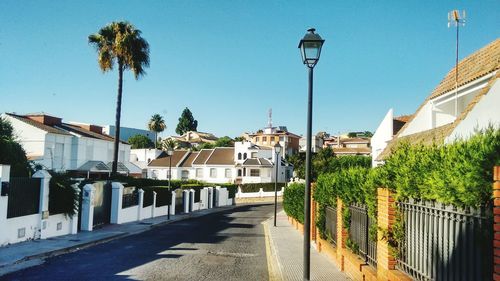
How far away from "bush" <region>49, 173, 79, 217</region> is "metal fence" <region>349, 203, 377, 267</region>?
1227cm

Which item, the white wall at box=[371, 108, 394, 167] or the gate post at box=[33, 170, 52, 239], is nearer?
the gate post at box=[33, 170, 52, 239]

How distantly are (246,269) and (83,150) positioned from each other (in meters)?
40.1

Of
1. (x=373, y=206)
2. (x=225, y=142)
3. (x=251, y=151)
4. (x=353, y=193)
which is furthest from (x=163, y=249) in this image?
(x=225, y=142)

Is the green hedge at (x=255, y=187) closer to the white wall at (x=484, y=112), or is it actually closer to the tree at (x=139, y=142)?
the tree at (x=139, y=142)

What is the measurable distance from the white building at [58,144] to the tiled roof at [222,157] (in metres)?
29.2

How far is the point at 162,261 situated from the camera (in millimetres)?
12633

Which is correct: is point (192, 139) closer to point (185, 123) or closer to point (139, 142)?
point (185, 123)

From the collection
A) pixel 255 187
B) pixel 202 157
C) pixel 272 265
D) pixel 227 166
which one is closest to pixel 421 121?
pixel 272 265

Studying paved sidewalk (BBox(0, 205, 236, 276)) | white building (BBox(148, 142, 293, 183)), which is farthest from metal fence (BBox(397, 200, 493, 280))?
white building (BBox(148, 142, 293, 183))

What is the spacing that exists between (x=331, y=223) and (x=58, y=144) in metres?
38.5

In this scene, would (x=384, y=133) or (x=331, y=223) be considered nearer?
(x=331, y=223)

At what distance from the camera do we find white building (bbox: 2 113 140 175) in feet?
140

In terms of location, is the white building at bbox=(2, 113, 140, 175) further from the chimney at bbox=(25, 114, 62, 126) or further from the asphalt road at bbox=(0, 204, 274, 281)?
the asphalt road at bbox=(0, 204, 274, 281)

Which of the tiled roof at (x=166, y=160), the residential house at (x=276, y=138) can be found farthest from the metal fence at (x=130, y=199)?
the residential house at (x=276, y=138)
